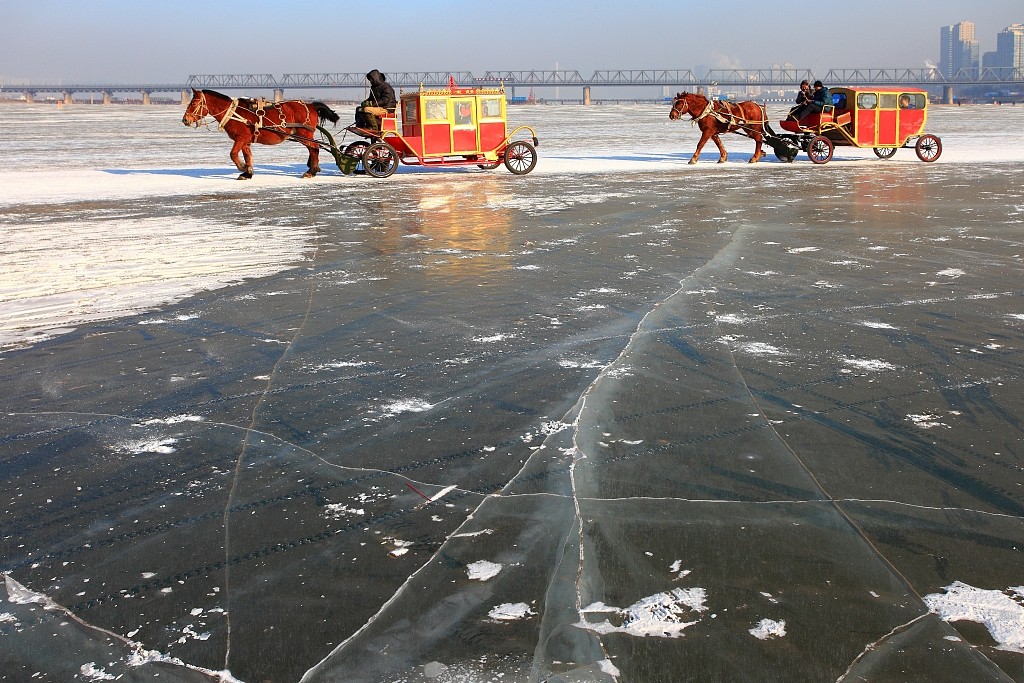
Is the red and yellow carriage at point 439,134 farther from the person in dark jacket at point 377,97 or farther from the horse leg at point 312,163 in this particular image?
the horse leg at point 312,163

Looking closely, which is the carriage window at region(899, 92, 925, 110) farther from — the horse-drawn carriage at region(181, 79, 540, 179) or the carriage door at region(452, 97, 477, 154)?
the carriage door at region(452, 97, 477, 154)

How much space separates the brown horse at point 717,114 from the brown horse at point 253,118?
29.5ft

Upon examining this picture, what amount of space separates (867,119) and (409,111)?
37.4ft

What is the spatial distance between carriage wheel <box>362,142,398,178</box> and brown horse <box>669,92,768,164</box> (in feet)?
24.8

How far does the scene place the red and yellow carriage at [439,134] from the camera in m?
21.0

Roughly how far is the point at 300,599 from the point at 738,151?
97.7ft

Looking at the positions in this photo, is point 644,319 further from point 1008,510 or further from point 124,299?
point 124,299

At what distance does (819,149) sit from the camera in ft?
80.8

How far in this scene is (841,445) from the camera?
443 cm

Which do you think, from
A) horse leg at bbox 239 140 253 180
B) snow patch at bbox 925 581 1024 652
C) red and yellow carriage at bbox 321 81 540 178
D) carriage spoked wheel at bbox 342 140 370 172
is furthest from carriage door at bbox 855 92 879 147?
snow patch at bbox 925 581 1024 652

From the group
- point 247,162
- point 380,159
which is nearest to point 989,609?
point 380,159

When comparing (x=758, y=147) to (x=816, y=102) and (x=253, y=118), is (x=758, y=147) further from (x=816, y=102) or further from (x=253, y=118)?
(x=253, y=118)

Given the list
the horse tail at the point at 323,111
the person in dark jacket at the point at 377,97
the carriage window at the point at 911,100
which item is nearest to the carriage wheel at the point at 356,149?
the horse tail at the point at 323,111

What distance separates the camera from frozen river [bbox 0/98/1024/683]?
9.71 ft
